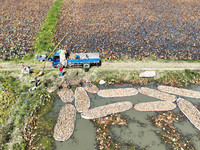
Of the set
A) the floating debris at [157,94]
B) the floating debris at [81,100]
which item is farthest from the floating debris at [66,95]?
the floating debris at [157,94]

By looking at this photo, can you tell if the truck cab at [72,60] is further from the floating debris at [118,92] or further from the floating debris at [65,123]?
the floating debris at [65,123]

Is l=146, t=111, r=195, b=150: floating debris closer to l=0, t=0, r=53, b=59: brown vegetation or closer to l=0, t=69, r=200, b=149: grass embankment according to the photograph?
l=0, t=69, r=200, b=149: grass embankment

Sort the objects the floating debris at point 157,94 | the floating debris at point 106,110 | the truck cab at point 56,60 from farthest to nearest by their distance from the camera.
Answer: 1. the truck cab at point 56,60
2. the floating debris at point 157,94
3. the floating debris at point 106,110

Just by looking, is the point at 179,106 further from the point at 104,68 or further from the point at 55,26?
the point at 55,26

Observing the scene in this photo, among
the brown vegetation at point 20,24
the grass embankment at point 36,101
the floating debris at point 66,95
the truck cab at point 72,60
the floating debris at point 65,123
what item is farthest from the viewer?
the brown vegetation at point 20,24

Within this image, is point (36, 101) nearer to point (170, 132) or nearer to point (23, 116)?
point (23, 116)

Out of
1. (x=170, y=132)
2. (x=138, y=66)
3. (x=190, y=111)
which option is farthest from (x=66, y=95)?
(x=190, y=111)

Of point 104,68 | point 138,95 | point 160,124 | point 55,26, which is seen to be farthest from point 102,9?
point 160,124
